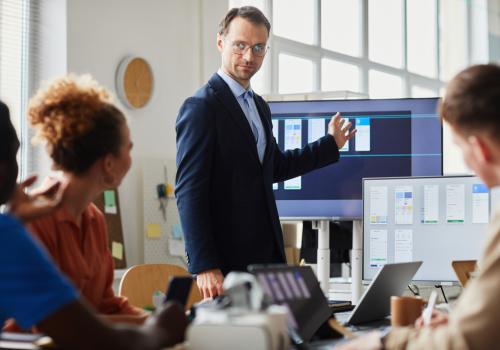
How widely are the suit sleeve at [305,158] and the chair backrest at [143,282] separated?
22.5 inches

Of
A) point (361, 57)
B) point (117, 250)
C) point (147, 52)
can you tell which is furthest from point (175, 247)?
point (361, 57)

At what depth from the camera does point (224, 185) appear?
2.99 metres

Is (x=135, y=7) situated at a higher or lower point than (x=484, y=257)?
higher

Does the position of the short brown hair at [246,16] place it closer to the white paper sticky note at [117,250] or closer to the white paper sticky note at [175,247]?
the white paper sticky note at [117,250]

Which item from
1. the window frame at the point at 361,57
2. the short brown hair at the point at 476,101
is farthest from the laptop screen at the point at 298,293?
the window frame at the point at 361,57

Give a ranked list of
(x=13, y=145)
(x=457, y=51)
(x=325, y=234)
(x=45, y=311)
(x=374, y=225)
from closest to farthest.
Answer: (x=45, y=311), (x=13, y=145), (x=374, y=225), (x=325, y=234), (x=457, y=51)

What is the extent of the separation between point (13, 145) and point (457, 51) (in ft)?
29.2

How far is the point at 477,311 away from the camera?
1469mm

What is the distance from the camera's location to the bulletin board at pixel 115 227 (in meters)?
5.04

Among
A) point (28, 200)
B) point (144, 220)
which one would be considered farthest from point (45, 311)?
point (144, 220)

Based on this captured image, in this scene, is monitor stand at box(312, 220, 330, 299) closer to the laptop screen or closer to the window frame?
the laptop screen

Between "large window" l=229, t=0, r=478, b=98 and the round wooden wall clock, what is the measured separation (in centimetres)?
108

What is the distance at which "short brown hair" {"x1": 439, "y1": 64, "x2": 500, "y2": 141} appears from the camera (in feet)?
5.23

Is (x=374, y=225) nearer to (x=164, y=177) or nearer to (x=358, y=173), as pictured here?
(x=358, y=173)
